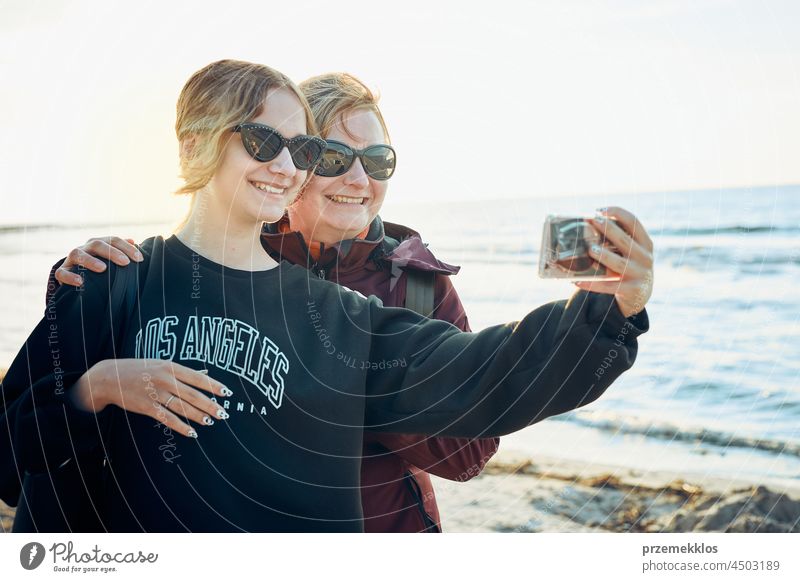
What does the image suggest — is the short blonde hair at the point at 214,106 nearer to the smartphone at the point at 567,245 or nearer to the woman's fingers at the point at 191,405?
the woman's fingers at the point at 191,405

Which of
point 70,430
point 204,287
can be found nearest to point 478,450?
point 204,287

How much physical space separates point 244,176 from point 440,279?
0.77 m

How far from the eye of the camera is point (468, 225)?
679 inches

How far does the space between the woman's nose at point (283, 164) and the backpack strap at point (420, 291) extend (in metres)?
0.56

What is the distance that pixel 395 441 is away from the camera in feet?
9.48

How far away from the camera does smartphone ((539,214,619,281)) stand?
2080 millimetres

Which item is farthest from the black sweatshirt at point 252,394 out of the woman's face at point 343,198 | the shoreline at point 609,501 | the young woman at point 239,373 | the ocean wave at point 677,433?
the ocean wave at point 677,433

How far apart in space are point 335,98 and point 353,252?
0.53 meters

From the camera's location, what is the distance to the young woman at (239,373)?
97.2 inches

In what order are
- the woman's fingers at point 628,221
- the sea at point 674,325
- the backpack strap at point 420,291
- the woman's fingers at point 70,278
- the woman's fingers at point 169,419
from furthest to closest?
the sea at point 674,325
the backpack strap at point 420,291
the woman's fingers at point 169,419
the woman's fingers at point 70,278
the woman's fingers at point 628,221

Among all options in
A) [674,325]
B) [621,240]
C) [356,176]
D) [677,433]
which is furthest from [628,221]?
[674,325]

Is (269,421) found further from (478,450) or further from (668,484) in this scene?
(668,484)

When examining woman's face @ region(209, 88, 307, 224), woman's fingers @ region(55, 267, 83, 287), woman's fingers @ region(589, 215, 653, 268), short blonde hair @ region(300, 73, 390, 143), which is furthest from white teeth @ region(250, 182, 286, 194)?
woman's fingers @ region(589, 215, 653, 268)

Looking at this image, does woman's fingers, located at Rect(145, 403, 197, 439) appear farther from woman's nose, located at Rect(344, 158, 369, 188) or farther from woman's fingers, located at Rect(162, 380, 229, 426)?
woman's nose, located at Rect(344, 158, 369, 188)
